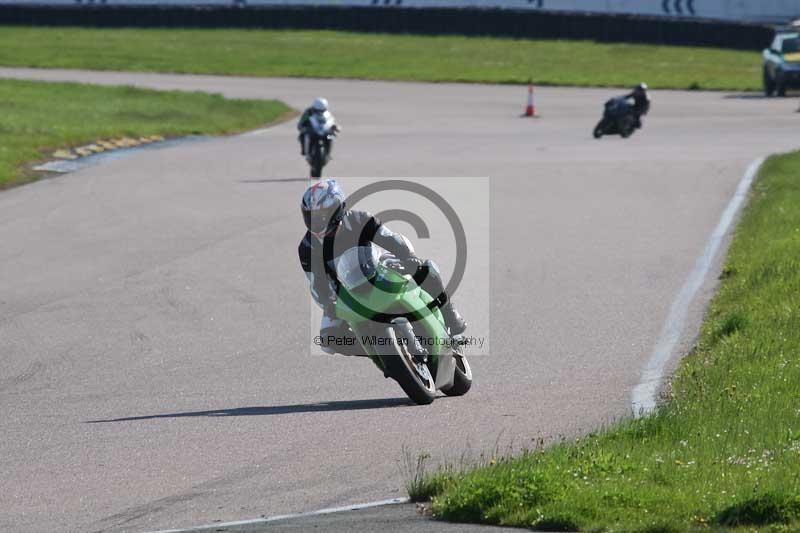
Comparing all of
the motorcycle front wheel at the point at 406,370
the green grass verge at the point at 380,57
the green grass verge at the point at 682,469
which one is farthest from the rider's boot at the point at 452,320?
the green grass verge at the point at 380,57

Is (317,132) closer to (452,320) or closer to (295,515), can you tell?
(452,320)

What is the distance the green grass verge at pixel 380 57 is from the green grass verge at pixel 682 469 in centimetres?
3242

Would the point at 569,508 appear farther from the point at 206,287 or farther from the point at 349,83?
the point at 349,83

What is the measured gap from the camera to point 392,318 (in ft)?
28.5

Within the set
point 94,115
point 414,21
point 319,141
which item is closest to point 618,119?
point 319,141

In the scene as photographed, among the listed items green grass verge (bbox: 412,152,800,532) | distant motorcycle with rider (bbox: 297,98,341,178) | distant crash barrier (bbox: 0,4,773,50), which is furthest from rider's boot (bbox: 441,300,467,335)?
distant crash barrier (bbox: 0,4,773,50)

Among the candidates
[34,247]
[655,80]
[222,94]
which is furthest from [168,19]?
[34,247]

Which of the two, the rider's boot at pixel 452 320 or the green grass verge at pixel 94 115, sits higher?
the rider's boot at pixel 452 320

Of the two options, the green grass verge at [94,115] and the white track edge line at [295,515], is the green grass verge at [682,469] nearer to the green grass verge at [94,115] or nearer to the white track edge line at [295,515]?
the white track edge line at [295,515]

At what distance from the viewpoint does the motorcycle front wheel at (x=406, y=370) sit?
859 centimetres

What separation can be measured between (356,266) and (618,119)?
67.0ft

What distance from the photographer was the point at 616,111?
28188 millimetres

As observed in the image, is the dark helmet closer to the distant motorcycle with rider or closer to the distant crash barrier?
the distant motorcycle with rider

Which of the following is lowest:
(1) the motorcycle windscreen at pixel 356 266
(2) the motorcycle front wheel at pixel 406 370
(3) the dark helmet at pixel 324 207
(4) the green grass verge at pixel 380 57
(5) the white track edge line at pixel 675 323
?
(4) the green grass verge at pixel 380 57
